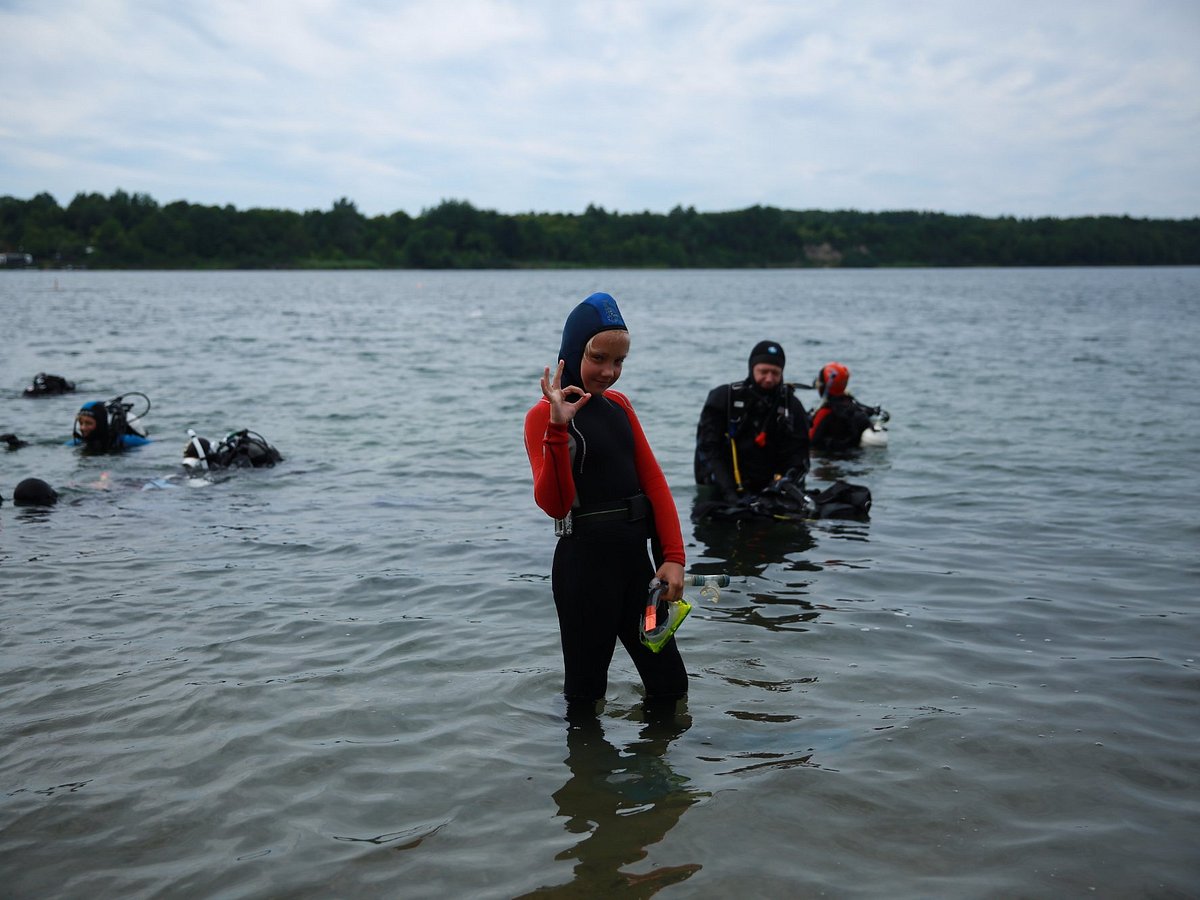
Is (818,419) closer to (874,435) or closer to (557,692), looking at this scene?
(874,435)

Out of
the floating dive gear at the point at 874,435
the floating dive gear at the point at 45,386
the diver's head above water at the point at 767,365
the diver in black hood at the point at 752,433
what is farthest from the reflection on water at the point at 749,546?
the floating dive gear at the point at 45,386

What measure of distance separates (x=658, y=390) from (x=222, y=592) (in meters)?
14.6

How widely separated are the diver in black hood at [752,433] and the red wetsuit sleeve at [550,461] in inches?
187

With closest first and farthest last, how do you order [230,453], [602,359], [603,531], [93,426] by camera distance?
[602,359] < [603,531] < [230,453] < [93,426]

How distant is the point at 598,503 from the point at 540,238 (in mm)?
155192

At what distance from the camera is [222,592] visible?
23.8 ft

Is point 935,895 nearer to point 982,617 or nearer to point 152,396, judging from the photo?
point 982,617

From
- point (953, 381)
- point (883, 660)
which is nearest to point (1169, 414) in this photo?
point (953, 381)

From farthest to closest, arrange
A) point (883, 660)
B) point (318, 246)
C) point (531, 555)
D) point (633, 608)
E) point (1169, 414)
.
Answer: point (318, 246) < point (1169, 414) < point (531, 555) < point (883, 660) < point (633, 608)

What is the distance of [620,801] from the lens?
4.22 m

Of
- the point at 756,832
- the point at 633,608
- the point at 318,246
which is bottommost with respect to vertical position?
the point at 756,832

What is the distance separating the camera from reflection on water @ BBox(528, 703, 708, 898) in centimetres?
366

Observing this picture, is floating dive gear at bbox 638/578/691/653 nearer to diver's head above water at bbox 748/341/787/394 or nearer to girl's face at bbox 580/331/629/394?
girl's face at bbox 580/331/629/394

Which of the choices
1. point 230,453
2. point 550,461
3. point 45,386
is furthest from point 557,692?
point 45,386
